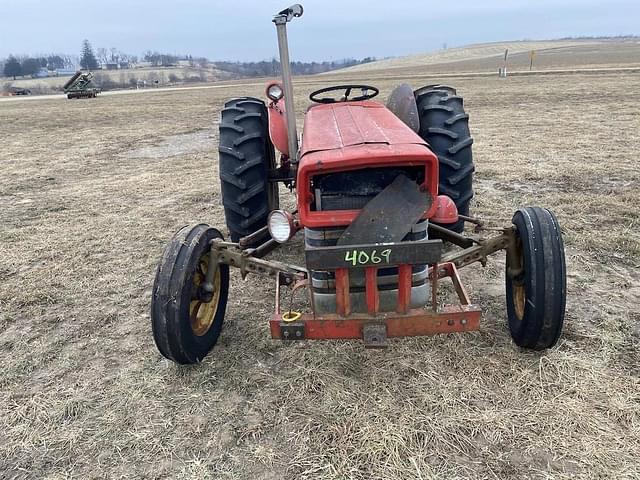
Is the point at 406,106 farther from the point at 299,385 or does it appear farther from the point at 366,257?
the point at 299,385

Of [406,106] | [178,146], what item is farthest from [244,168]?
[178,146]

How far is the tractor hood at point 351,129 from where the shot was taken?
2.64 meters

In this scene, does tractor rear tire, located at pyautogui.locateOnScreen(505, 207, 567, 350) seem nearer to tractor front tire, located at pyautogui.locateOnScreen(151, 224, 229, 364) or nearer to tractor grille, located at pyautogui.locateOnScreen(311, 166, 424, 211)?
tractor grille, located at pyautogui.locateOnScreen(311, 166, 424, 211)

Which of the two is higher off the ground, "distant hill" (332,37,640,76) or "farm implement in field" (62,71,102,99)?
"farm implement in field" (62,71,102,99)

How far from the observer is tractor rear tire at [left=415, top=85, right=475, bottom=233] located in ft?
12.7

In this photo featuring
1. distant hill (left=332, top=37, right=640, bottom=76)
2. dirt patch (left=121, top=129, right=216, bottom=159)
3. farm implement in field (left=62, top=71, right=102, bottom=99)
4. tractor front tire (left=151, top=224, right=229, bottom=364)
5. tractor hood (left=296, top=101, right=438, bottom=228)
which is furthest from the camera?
distant hill (left=332, top=37, right=640, bottom=76)

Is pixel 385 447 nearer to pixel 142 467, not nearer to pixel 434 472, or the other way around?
pixel 434 472

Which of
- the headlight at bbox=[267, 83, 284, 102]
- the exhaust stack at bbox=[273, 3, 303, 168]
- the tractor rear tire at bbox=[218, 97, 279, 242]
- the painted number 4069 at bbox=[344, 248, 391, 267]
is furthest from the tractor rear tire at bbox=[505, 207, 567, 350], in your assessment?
the headlight at bbox=[267, 83, 284, 102]

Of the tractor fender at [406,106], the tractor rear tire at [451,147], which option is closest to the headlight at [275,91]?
the tractor fender at [406,106]

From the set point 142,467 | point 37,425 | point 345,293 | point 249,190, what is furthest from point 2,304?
point 345,293

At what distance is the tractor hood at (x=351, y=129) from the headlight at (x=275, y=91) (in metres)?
0.59

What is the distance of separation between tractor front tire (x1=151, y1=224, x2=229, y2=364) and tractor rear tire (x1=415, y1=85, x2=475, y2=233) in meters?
1.85

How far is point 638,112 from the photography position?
10.9 meters

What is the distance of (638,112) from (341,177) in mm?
10997
